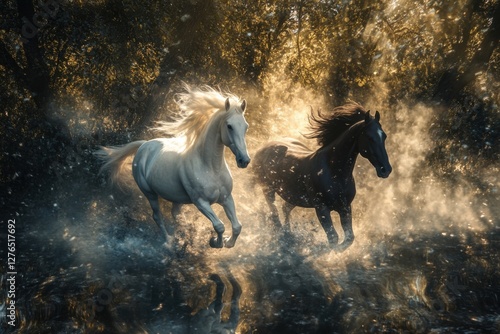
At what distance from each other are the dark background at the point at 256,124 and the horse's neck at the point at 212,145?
4.63ft

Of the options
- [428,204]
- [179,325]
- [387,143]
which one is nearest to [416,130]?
[387,143]

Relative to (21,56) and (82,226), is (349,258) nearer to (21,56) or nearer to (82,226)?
(82,226)

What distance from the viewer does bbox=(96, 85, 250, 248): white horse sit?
604 centimetres

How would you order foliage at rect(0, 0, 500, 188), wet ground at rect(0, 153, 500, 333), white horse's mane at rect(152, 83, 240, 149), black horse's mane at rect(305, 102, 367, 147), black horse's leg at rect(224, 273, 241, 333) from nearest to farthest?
1. black horse's leg at rect(224, 273, 241, 333)
2. wet ground at rect(0, 153, 500, 333)
3. white horse's mane at rect(152, 83, 240, 149)
4. black horse's mane at rect(305, 102, 367, 147)
5. foliage at rect(0, 0, 500, 188)

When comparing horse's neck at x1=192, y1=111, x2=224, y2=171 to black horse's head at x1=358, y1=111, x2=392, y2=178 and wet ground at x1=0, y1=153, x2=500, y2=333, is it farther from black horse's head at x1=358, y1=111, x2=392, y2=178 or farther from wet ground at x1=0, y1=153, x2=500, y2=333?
black horse's head at x1=358, y1=111, x2=392, y2=178

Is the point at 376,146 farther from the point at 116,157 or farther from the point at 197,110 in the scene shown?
the point at 116,157

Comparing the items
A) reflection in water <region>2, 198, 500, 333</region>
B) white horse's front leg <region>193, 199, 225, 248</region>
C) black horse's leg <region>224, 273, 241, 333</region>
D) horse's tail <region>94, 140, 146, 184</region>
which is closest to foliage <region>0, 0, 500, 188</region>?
horse's tail <region>94, 140, 146, 184</region>

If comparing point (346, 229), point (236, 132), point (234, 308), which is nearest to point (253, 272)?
point (234, 308)

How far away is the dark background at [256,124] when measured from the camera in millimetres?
6434

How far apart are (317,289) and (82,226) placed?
488 cm

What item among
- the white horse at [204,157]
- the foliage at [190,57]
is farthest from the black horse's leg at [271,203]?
the foliage at [190,57]

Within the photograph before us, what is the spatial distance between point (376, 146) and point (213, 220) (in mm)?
2327

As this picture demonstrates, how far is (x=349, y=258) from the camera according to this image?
672 cm

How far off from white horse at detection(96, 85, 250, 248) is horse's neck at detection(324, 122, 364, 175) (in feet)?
4.66
